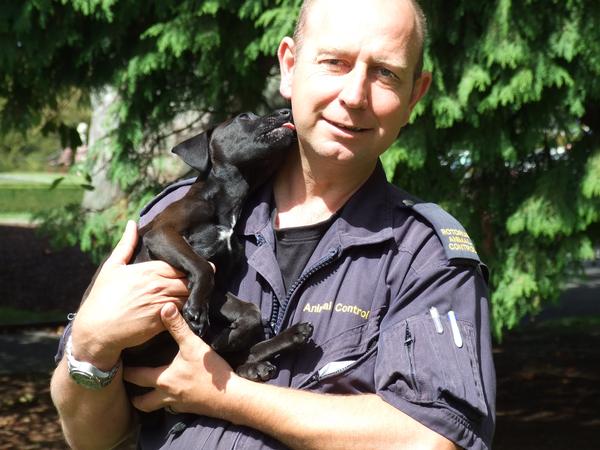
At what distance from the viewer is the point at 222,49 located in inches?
229

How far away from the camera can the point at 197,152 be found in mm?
3379

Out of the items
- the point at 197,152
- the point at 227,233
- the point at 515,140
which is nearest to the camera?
the point at 227,233

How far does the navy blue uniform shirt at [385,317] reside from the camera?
7.91 feet

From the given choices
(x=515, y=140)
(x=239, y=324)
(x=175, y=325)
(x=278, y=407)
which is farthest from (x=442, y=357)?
(x=515, y=140)

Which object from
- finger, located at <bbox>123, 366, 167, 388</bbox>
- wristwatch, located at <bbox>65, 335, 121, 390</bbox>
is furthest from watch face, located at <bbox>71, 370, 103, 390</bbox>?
finger, located at <bbox>123, 366, 167, 388</bbox>

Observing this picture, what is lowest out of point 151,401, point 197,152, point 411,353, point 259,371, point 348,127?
point 151,401

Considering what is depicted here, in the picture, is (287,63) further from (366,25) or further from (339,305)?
(339,305)

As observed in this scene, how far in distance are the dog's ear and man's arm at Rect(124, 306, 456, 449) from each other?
77 centimetres

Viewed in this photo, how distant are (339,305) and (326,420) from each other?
0.33 meters

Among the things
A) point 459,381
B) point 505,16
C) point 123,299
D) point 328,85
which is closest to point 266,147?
point 328,85

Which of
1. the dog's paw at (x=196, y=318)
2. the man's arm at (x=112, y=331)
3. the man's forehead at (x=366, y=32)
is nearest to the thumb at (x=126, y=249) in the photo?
the man's arm at (x=112, y=331)

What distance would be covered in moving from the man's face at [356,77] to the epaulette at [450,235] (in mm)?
221

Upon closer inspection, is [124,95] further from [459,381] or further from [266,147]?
[459,381]

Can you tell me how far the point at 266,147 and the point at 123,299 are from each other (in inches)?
29.0
